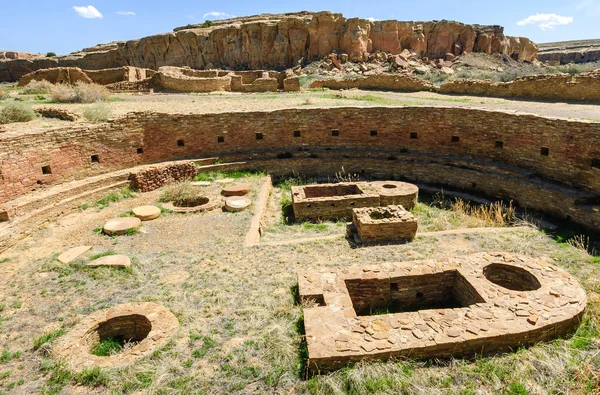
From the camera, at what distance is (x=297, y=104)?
54.3 ft

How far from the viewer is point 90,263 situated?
7234 mm

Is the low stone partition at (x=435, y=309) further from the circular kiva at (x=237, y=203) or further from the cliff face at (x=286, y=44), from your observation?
the cliff face at (x=286, y=44)

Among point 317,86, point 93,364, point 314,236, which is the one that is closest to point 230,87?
point 317,86

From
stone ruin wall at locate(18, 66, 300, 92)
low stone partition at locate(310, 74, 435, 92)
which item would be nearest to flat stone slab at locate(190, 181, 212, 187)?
stone ruin wall at locate(18, 66, 300, 92)

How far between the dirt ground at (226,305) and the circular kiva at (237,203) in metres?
0.27

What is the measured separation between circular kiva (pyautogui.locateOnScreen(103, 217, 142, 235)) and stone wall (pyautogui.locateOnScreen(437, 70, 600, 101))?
16869mm

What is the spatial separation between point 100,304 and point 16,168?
572 cm

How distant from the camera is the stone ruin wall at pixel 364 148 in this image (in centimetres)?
962

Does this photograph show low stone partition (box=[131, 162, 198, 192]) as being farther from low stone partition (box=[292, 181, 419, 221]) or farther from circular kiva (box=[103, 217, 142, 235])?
low stone partition (box=[292, 181, 419, 221])

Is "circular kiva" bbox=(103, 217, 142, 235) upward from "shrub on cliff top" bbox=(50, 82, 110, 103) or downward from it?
downward

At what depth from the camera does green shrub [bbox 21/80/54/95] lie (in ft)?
65.5

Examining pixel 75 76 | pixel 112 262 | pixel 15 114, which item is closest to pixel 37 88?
pixel 75 76

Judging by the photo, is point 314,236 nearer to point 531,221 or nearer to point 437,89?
point 531,221

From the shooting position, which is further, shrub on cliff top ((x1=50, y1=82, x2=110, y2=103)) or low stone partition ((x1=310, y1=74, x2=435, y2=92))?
low stone partition ((x1=310, y1=74, x2=435, y2=92))
